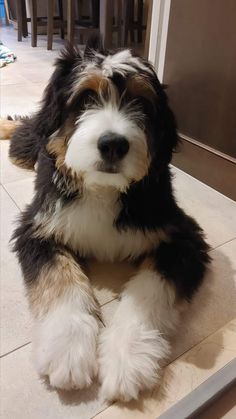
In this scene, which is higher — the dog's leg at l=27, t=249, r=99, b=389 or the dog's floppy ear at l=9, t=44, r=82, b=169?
the dog's floppy ear at l=9, t=44, r=82, b=169

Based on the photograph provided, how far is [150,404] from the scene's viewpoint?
0.96 metres

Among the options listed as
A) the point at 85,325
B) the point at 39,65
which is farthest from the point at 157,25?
the point at 39,65

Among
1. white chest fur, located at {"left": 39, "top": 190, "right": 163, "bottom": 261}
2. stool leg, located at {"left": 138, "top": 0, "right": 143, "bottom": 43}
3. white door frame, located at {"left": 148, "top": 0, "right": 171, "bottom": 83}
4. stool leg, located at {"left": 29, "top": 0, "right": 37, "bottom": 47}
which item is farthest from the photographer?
stool leg, located at {"left": 138, "top": 0, "right": 143, "bottom": 43}

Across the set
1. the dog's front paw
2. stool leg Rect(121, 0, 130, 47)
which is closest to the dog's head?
the dog's front paw

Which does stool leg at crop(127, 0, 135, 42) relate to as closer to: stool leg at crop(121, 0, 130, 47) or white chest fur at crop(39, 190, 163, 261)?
stool leg at crop(121, 0, 130, 47)

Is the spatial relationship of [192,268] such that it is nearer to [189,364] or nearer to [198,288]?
[198,288]

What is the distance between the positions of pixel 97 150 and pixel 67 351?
54cm

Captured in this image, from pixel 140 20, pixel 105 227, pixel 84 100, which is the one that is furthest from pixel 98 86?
pixel 140 20

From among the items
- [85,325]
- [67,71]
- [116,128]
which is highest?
[67,71]

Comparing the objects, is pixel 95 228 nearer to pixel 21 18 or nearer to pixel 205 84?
pixel 205 84

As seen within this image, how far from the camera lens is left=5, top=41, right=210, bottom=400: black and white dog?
0.99m

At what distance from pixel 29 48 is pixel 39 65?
1113 mm

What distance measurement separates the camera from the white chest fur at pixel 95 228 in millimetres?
1236

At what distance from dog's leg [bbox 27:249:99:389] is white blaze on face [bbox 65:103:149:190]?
1.07 ft
